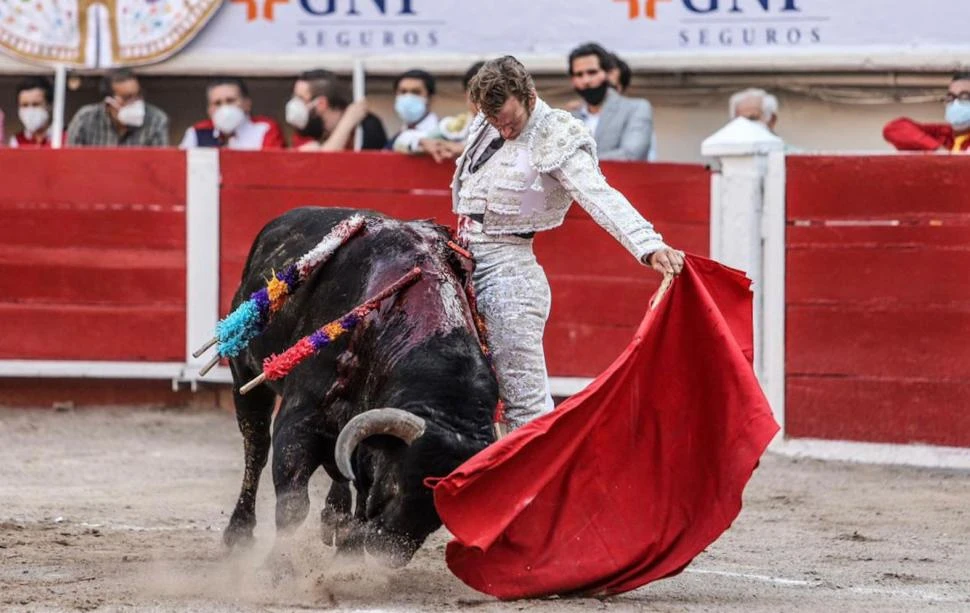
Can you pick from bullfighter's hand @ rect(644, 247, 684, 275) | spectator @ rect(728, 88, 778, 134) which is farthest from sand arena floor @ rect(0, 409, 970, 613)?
spectator @ rect(728, 88, 778, 134)

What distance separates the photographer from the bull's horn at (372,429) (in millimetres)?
3996

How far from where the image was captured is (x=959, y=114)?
7.14 meters

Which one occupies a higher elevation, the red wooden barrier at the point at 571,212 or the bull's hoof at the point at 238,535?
the red wooden barrier at the point at 571,212

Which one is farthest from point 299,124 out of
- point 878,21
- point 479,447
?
point 479,447

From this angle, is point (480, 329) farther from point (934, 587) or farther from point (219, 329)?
point (934, 587)

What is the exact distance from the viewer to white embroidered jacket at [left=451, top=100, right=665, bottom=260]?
4355mm

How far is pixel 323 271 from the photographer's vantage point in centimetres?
478

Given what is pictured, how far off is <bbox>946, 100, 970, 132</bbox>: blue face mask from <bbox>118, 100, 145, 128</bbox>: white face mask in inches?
137

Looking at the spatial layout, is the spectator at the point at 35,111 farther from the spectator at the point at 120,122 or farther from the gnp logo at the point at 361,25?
the gnp logo at the point at 361,25

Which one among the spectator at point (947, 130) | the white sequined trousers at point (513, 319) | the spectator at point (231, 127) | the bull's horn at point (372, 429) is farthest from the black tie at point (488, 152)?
the spectator at point (231, 127)

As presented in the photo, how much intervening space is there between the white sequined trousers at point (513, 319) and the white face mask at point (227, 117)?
3921mm

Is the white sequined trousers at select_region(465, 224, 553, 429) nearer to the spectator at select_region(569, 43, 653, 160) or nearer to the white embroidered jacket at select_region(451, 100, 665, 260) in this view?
the white embroidered jacket at select_region(451, 100, 665, 260)

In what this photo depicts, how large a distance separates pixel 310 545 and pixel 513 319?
71 centimetres

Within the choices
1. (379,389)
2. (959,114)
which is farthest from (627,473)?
(959,114)
